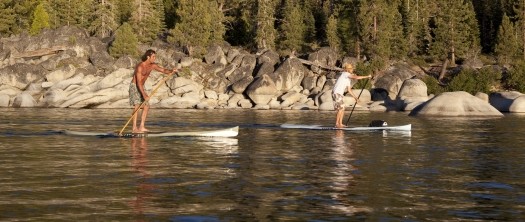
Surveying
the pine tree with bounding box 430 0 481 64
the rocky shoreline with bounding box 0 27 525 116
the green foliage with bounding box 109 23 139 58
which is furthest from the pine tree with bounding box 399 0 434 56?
the green foliage with bounding box 109 23 139 58

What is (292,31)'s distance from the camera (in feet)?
296

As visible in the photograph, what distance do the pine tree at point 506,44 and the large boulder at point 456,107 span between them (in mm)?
45131

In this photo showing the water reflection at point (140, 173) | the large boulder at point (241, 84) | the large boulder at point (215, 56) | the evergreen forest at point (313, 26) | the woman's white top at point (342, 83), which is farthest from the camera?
the evergreen forest at point (313, 26)

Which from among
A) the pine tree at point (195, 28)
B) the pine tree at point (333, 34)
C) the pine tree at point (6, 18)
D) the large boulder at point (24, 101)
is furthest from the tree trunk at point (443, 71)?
the pine tree at point (6, 18)

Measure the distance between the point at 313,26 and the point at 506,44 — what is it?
2325 centimetres

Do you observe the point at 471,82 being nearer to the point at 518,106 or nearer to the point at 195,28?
the point at 518,106

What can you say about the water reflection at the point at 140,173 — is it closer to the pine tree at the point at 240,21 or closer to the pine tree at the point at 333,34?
the pine tree at the point at 333,34

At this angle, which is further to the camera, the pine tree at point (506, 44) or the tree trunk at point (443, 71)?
the pine tree at point (506, 44)

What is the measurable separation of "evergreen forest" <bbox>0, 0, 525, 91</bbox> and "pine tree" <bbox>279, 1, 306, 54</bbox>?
4.6 inches

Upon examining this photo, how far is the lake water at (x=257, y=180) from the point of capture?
9.50m

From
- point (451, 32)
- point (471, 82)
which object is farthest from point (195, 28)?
point (471, 82)

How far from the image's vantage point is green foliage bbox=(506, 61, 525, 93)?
7588 cm

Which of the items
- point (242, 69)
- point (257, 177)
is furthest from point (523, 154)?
point (242, 69)

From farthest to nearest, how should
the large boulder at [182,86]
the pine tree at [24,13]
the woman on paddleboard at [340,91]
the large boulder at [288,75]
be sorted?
1. the pine tree at [24,13]
2. the large boulder at [288,75]
3. the large boulder at [182,86]
4. the woman on paddleboard at [340,91]
